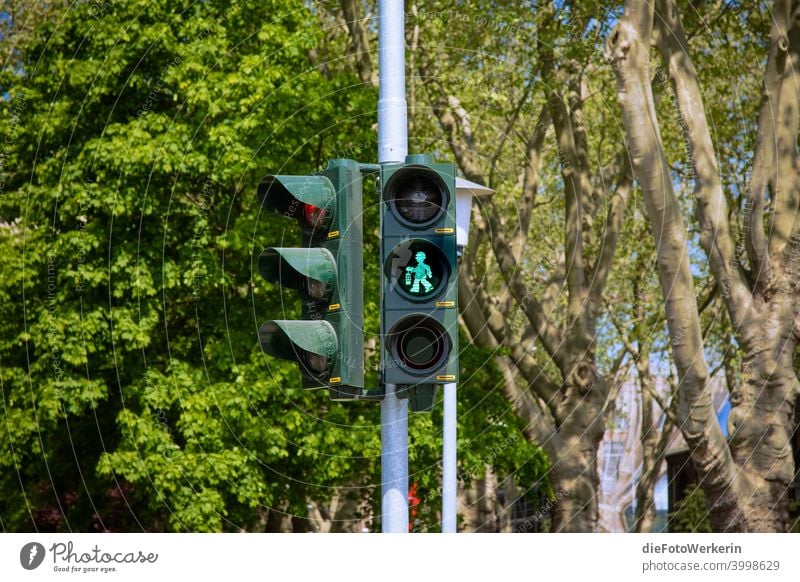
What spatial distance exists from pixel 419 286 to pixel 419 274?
6cm

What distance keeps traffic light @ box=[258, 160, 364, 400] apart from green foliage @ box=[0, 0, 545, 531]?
1055cm

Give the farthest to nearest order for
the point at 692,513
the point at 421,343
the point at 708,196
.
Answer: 1. the point at 692,513
2. the point at 708,196
3. the point at 421,343

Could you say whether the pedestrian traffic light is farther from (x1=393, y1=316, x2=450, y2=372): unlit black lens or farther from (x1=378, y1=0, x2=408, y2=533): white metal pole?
(x1=378, y1=0, x2=408, y2=533): white metal pole

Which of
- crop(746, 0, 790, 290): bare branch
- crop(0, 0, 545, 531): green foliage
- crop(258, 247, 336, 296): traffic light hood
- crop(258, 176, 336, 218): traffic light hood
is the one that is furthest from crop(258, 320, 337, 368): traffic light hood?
crop(0, 0, 545, 531): green foliage

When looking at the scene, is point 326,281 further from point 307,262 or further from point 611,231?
point 611,231

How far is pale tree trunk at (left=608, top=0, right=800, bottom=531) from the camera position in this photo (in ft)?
44.8

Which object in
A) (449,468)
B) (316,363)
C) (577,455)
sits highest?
(316,363)

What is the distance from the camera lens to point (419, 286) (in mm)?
6773

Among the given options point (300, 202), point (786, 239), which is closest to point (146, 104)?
point (786, 239)

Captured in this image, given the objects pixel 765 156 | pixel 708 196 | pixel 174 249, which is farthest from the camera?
pixel 174 249

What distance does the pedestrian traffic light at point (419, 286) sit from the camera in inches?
265

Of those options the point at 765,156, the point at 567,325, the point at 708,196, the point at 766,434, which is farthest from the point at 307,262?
the point at 567,325
